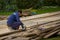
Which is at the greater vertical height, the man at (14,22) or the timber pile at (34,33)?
the man at (14,22)

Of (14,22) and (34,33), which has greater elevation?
(14,22)

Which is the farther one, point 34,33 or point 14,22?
point 14,22

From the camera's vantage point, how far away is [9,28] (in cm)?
1110

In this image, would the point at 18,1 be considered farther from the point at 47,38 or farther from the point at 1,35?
the point at 1,35

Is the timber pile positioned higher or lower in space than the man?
lower

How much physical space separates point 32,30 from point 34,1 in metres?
12.7

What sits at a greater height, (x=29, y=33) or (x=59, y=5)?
(x=29, y=33)

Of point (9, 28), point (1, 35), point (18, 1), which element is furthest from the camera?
point (18, 1)

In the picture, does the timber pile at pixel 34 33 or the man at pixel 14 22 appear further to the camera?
the man at pixel 14 22

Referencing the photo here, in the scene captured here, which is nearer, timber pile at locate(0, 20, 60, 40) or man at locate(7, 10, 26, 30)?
timber pile at locate(0, 20, 60, 40)

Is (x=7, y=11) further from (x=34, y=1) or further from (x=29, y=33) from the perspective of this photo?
(x=29, y=33)

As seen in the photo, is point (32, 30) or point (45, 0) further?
point (45, 0)

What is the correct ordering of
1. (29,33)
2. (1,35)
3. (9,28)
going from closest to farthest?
1. (1,35)
2. (29,33)
3. (9,28)

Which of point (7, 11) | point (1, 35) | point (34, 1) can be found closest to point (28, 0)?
point (34, 1)
